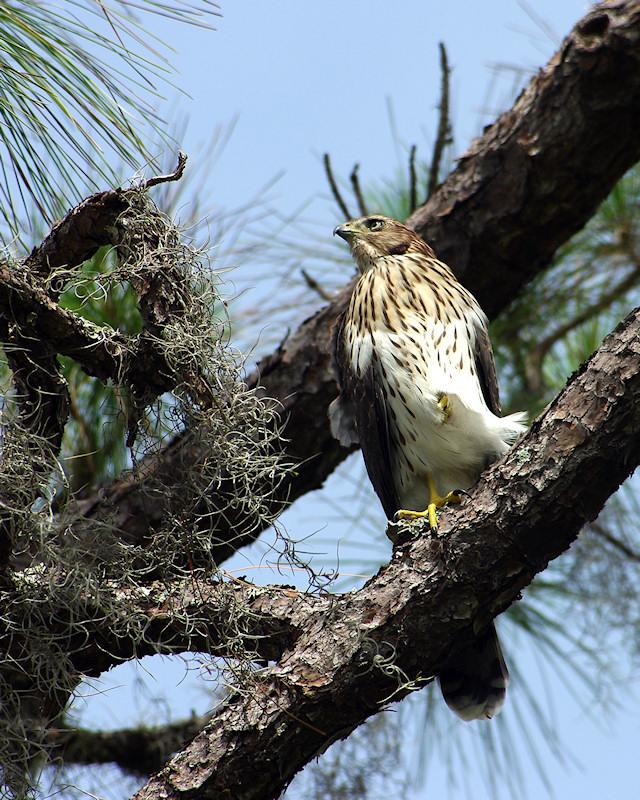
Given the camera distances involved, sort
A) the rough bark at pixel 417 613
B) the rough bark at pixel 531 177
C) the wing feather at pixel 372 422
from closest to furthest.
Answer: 1. the rough bark at pixel 417 613
2. the wing feather at pixel 372 422
3. the rough bark at pixel 531 177

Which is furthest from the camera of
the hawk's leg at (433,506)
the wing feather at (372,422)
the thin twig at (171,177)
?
the wing feather at (372,422)

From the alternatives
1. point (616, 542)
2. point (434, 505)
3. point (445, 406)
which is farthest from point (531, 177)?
point (616, 542)

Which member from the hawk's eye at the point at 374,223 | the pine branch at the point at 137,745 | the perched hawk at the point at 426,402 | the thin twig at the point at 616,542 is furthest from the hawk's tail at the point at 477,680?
the thin twig at the point at 616,542

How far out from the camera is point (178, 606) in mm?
2637

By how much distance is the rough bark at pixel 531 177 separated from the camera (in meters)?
3.89

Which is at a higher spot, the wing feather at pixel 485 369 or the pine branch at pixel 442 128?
A: the pine branch at pixel 442 128

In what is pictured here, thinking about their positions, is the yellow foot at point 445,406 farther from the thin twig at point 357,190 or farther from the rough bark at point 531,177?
the thin twig at point 357,190

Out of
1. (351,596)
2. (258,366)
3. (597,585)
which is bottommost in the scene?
(351,596)

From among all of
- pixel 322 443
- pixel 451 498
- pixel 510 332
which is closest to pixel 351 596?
pixel 451 498

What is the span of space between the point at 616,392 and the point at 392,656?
787 mm

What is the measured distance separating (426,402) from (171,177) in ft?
3.65

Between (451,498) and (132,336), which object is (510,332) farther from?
(132,336)

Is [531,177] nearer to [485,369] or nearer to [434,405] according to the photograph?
[485,369]

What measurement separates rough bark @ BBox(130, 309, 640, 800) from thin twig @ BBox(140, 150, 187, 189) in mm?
1020
